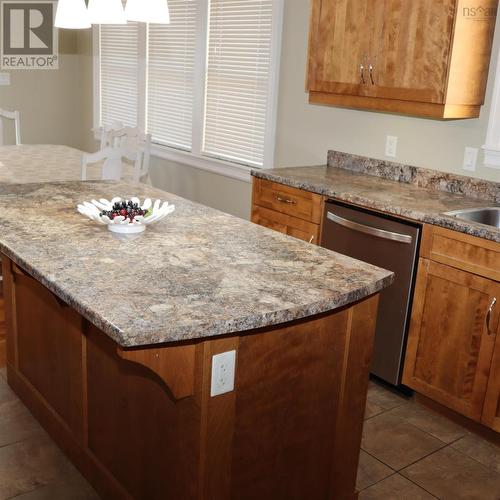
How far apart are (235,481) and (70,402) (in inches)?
32.6

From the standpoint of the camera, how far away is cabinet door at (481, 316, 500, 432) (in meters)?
2.64

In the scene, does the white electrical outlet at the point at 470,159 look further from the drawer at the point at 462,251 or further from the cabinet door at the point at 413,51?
the drawer at the point at 462,251

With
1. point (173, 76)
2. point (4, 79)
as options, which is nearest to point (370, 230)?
point (173, 76)

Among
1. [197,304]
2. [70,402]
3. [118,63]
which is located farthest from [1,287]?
[118,63]

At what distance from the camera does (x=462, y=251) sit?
2.70 meters

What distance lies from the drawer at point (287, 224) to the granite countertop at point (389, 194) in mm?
187

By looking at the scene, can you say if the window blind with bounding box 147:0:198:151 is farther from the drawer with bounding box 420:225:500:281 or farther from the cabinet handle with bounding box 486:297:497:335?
the cabinet handle with bounding box 486:297:497:335

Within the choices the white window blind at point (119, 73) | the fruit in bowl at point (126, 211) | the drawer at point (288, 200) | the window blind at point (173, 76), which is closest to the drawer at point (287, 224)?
the drawer at point (288, 200)

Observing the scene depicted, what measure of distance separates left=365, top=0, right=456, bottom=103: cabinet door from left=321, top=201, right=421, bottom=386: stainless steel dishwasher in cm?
63

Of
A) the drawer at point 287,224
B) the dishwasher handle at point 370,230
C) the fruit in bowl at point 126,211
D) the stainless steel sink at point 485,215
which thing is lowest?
the drawer at point 287,224

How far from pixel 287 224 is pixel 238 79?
1587 mm

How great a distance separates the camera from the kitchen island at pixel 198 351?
5.31ft

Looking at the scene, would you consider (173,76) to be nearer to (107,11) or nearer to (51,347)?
(107,11)

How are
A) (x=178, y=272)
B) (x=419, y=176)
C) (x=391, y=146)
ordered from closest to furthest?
(x=178, y=272), (x=419, y=176), (x=391, y=146)
